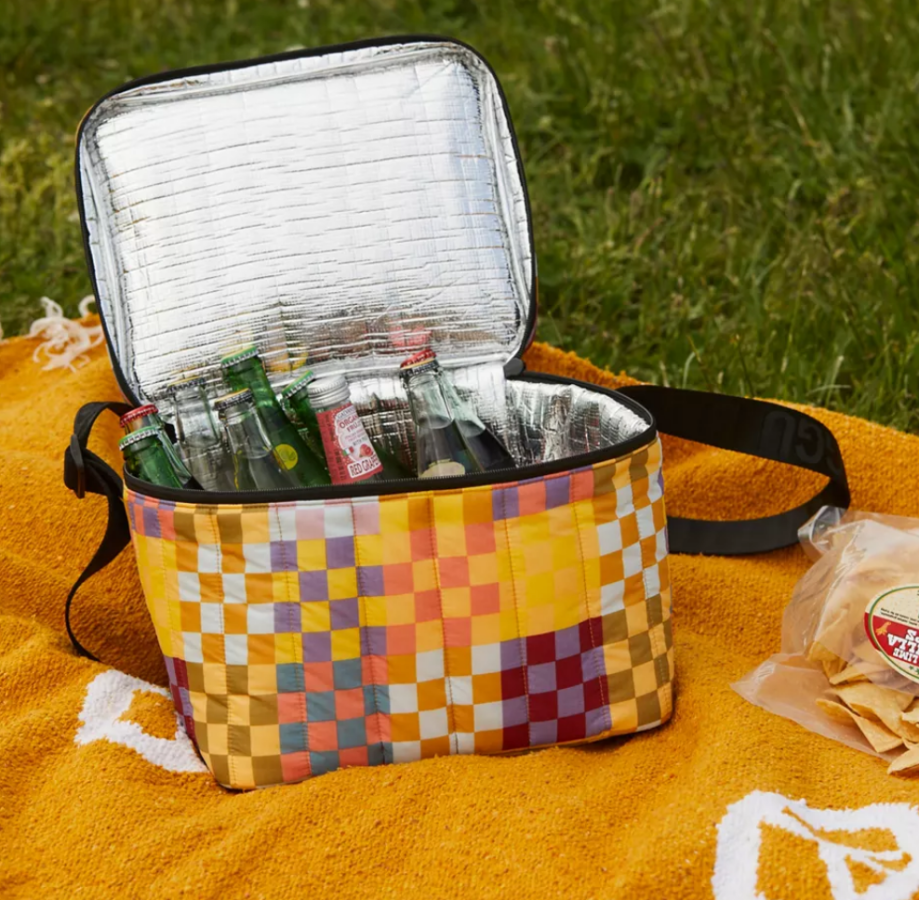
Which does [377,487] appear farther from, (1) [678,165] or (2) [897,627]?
(1) [678,165]

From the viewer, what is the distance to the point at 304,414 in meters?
1.29

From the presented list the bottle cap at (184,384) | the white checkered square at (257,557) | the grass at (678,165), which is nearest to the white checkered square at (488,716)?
the white checkered square at (257,557)

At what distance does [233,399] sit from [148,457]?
0.11 metres

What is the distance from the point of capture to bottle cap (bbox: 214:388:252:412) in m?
1.19

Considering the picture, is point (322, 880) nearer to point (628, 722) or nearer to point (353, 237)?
point (628, 722)

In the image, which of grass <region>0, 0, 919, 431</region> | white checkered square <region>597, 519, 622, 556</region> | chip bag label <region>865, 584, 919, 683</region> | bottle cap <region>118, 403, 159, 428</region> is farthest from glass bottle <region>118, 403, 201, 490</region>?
grass <region>0, 0, 919, 431</region>

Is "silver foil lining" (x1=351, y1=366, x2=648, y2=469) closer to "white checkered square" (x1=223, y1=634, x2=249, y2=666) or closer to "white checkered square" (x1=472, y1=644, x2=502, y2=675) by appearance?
"white checkered square" (x1=472, y1=644, x2=502, y2=675)

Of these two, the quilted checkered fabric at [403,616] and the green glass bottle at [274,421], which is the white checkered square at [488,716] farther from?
the green glass bottle at [274,421]

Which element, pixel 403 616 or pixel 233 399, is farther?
pixel 233 399

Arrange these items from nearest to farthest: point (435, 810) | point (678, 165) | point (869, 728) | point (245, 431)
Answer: point (435, 810) < point (869, 728) < point (245, 431) < point (678, 165)

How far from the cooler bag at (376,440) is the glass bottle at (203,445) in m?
0.06

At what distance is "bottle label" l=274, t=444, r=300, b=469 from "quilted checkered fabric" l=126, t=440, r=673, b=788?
0.70ft

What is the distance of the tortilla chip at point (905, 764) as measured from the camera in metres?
1.06

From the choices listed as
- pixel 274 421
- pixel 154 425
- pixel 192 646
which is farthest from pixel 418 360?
pixel 192 646
